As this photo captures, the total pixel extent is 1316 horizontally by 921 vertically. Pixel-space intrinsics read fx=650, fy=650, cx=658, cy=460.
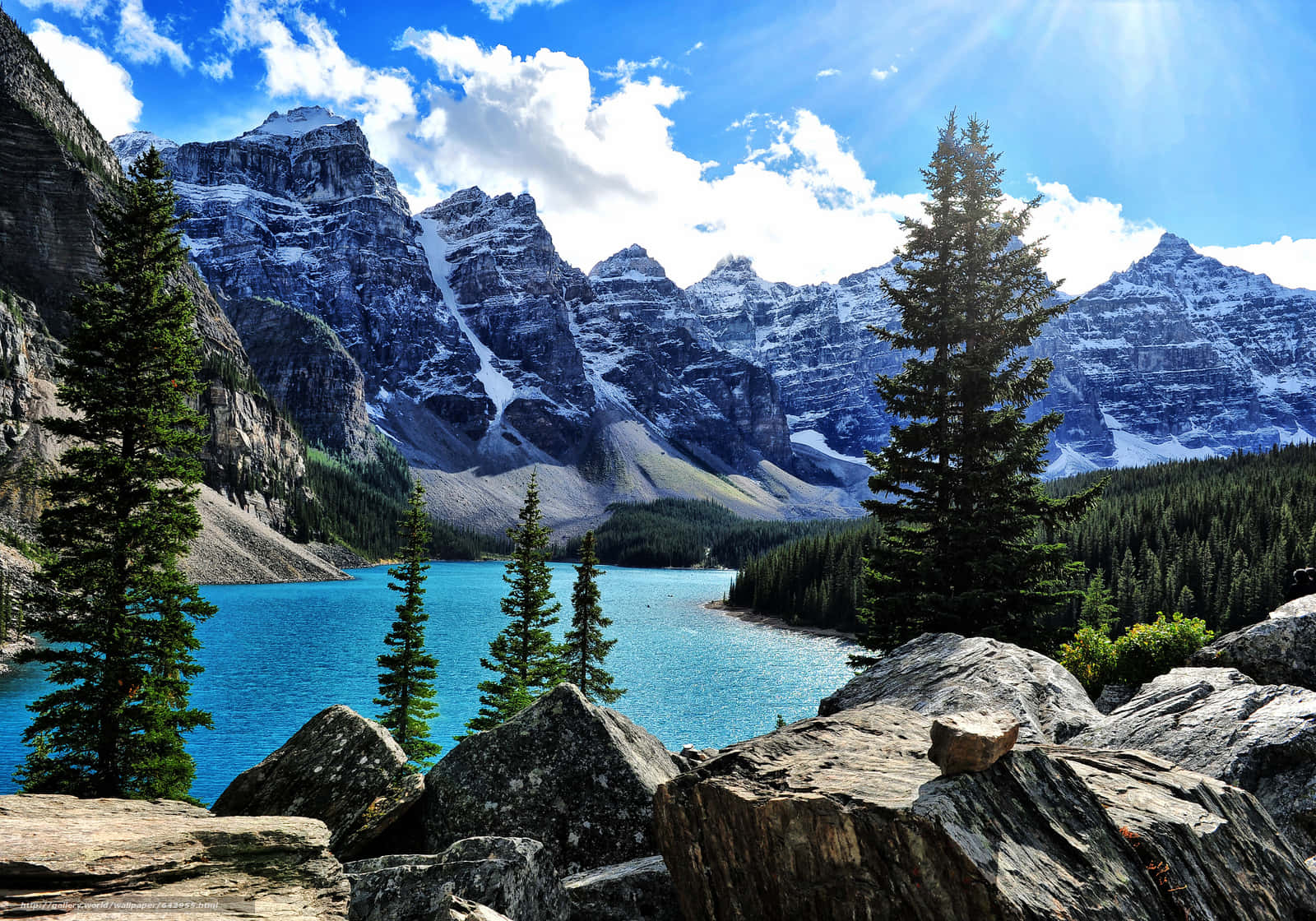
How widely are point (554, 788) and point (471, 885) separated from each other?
2.82m

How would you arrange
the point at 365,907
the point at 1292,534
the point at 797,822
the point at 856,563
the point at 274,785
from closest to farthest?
the point at 797,822
the point at 365,907
the point at 274,785
the point at 1292,534
the point at 856,563

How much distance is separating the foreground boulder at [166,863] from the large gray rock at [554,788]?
8.71 feet

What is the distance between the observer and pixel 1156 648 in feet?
43.4

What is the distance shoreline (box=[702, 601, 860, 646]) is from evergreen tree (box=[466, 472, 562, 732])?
54.0m

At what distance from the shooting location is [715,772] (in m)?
5.78

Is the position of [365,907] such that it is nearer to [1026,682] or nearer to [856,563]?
[1026,682]

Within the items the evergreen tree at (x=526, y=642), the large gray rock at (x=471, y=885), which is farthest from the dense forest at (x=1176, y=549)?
the large gray rock at (x=471, y=885)

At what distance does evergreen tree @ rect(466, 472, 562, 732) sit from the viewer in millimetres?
31250

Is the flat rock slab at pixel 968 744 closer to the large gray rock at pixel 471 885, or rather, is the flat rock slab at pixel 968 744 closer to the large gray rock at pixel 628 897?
the large gray rock at pixel 628 897

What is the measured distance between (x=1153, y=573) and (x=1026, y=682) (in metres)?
82.4

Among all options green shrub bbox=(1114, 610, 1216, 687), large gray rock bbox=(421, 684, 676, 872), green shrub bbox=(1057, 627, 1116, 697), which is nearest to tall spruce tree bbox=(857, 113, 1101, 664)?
green shrub bbox=(1057, 627, 1116, 697)

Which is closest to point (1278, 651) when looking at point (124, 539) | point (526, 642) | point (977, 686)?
point (977, 686)

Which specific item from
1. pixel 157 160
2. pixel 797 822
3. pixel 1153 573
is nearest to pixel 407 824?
pixel 797 822

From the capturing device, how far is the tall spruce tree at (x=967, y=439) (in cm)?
1752
